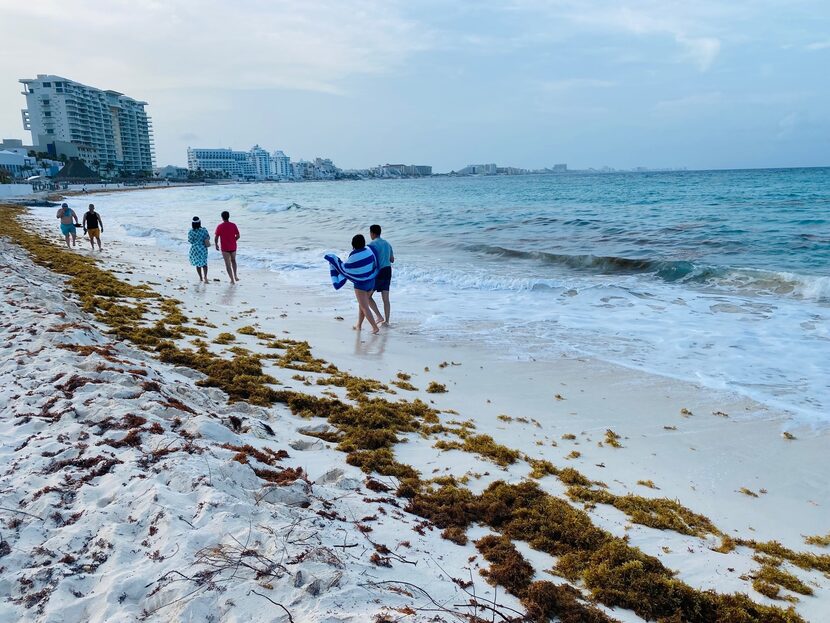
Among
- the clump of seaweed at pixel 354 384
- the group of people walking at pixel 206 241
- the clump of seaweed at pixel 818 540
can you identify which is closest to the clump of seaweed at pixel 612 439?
the clump of seaweed at pixel 818 540

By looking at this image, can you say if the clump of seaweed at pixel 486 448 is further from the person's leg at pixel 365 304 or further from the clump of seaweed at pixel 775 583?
the person's leg at pixel 365 304

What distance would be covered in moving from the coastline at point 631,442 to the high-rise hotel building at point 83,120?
142248 millimetres

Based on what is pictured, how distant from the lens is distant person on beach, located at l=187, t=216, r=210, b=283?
1221 centimetres

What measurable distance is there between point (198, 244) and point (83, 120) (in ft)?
481

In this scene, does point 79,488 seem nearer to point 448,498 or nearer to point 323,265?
point 448,498

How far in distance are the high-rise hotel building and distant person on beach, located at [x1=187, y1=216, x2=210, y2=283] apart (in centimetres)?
13449

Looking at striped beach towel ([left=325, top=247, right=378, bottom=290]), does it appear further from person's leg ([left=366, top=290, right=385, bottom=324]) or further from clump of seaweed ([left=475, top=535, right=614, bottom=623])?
clump of seaweed ([left=475, top=535, right=614, bottom=623])

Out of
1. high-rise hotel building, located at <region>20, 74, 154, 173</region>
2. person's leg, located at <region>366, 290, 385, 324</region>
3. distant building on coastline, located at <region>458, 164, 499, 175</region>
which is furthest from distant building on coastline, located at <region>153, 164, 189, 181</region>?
person's leg, located at <region>366, 290, 385, 324</region>

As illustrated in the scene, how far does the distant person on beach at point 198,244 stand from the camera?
12.2 metres

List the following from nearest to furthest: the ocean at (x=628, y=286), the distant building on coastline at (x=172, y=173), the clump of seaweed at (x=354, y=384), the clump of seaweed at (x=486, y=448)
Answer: the clump of seaweed at (x=486, y=448) < the clump of seaweed at (x=354, y=384) < the ocean at (x=628, y=286) < the distant building on coastline at (x=172, y=173)

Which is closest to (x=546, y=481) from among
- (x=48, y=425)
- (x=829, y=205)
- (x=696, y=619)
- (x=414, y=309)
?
(x=696, y=619)

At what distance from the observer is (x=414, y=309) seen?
34.3ft

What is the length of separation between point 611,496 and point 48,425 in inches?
169

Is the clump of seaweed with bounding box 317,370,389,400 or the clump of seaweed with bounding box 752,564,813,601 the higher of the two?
the clump of seaweed with bounding box 317,370,389,400
